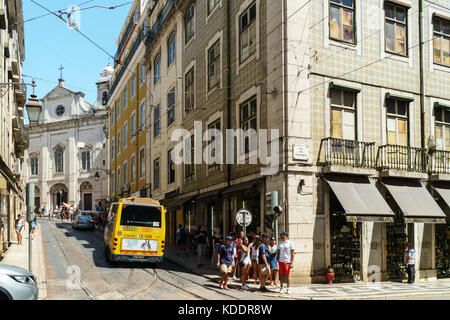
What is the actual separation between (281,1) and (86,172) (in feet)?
191

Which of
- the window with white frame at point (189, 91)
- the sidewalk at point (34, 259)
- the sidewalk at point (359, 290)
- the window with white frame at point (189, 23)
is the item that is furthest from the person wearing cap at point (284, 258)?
the window with white frame at point (189, 23)

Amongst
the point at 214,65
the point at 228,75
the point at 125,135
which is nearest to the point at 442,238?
the point at 228,75

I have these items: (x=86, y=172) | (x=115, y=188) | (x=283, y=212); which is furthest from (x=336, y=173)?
(x=86, y=172)

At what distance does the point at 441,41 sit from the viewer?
2227 cm

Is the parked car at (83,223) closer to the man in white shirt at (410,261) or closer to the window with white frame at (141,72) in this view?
the window with white frame at (141,72)

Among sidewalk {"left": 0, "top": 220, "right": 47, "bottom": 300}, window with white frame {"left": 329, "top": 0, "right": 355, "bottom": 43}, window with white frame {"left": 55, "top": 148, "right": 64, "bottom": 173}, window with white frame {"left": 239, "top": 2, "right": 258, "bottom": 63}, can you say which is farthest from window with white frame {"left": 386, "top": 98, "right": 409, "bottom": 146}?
window with white frame {"left": 55, "top": 148, "right": 64, "bottom": 173}

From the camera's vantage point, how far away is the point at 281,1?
18547mm

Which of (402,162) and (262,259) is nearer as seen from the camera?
(262,259)

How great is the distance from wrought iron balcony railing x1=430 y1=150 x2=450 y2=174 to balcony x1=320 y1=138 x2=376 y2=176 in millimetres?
3233

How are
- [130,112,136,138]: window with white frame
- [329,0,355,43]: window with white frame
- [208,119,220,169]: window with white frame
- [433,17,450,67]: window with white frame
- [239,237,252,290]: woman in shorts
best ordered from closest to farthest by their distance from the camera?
[239,237,252,290]: woman in shorts → [329,0,355,43]: window with white frame → [433,17,450,67]: window with white frame → [208,119,220,169]: window with white frame → [130,112,136,138]: window with white frame

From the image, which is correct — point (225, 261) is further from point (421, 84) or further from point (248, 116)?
point (421, 84)

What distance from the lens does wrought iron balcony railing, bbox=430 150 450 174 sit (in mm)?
21234

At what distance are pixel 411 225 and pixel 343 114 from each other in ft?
17.1

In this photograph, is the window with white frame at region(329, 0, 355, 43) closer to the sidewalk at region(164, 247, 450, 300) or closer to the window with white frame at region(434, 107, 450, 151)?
the window with white frame at region(434, 107, 450, 151)
